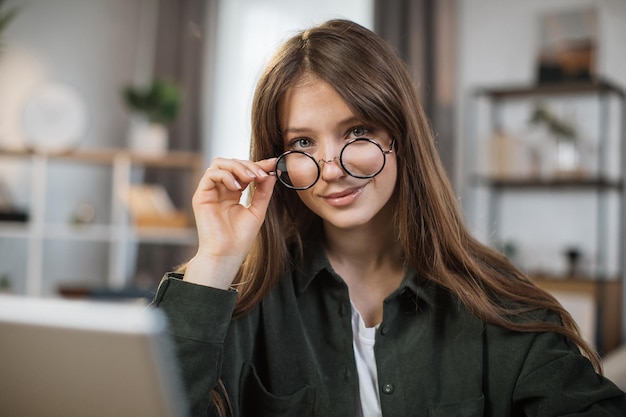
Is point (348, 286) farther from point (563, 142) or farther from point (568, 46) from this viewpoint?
point (568, 46)

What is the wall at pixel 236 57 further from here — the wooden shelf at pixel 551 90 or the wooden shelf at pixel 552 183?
the wooden shelf at pixel 552 183

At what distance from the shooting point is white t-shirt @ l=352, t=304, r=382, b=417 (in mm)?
1348

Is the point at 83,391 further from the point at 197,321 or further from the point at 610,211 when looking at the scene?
the point at 610,211

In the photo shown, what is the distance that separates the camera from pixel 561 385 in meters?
1.21

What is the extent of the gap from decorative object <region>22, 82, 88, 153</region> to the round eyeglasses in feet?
13.3

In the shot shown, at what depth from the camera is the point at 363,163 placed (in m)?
1.31

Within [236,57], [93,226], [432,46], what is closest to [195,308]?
[432,46]

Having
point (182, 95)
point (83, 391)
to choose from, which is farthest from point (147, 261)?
point (83, 391)

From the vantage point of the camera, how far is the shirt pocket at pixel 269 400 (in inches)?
53.0

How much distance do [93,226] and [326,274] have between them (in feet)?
14.2

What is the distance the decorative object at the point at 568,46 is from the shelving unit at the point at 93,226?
2.29m

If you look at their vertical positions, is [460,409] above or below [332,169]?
below

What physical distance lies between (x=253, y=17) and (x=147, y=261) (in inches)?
75.8

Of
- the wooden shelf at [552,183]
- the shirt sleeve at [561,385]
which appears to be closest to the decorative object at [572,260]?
the wooden shelf at [552,183]
